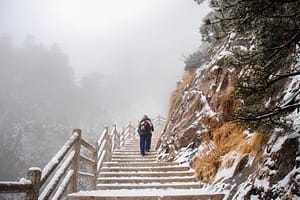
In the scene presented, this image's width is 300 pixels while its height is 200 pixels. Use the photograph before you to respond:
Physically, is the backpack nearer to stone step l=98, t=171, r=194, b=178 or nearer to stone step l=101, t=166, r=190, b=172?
stone step l=101, t=166, r=190, b=172

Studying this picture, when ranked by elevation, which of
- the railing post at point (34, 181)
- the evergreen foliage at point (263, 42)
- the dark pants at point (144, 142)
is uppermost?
the dark pants at point (144, 142)

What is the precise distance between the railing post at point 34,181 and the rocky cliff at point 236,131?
2449 mm

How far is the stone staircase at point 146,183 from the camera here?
498cm

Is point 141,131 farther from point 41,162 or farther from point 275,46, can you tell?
point 41,162

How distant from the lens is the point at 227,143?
19.9 ft

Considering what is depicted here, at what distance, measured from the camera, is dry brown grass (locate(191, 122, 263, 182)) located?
517 cm

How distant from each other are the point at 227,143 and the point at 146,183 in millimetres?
2212

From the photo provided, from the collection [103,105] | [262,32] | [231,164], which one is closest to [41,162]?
[103,105]

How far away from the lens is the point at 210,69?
927cm

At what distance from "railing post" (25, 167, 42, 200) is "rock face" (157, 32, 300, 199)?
2.53m

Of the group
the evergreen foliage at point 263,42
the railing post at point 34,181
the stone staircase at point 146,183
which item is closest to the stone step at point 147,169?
the stone staircase at point 146,183

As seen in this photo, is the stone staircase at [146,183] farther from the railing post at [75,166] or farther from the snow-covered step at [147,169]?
the railing post at [75,166]

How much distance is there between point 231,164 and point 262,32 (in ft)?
9.76

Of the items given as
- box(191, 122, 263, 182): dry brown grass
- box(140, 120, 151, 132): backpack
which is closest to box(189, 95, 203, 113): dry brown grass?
box(191, 122, 263, 182): dry brown grass
